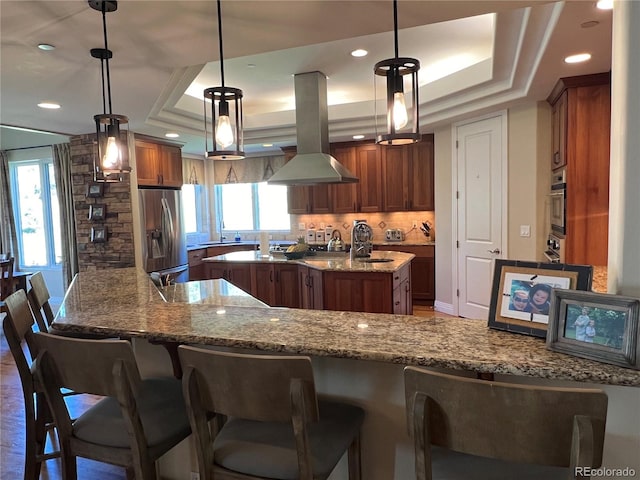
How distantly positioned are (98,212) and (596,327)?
5.64 m

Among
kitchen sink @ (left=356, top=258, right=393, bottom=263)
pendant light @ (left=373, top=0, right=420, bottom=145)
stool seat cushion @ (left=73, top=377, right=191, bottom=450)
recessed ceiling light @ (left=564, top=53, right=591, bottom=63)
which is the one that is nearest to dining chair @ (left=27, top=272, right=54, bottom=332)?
stool seat cushion @ (left=73, top=377, right=191, bottom=450)

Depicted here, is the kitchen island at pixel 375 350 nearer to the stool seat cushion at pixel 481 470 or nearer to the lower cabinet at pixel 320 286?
the stool seat cushion at pixel 481 470

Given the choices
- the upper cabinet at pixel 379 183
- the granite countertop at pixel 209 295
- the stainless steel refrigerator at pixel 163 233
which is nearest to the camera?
the granite countertop at pixel 209 295

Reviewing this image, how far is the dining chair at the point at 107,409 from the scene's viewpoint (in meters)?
1.34

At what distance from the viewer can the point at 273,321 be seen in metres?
1.68

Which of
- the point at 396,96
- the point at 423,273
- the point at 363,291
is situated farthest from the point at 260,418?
the point at 423,273

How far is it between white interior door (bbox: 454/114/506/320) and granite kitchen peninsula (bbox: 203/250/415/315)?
3.47 feet

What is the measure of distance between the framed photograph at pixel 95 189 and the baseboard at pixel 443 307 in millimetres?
4760

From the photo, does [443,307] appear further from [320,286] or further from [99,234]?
[99,234]

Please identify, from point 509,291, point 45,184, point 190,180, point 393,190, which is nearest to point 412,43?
point 393,190

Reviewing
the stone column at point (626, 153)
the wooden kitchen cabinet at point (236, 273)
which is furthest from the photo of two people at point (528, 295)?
the wooden kitchen cabinet at point (236, 273)

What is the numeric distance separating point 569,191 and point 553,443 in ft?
11.1

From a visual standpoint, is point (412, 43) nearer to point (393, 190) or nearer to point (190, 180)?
point (393, 190)

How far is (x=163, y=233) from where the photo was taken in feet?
19.1
